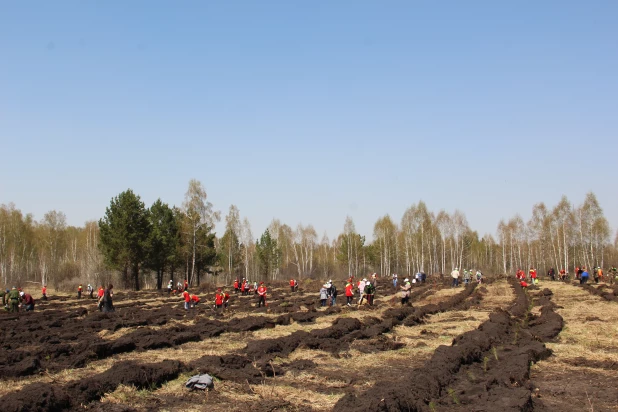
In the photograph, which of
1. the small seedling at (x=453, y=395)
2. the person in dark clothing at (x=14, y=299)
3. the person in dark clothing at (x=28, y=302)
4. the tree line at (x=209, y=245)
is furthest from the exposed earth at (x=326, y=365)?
the tree line at (x=209, y=245)

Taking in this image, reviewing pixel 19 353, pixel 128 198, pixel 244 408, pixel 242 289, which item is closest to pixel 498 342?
pixel 244 408

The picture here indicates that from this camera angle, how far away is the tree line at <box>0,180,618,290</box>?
174 feet

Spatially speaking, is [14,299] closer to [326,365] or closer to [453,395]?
[326,365]

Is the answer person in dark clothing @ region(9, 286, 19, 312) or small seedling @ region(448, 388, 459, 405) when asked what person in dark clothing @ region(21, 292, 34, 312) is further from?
small seedling @ region(448, 388, 459, 405)

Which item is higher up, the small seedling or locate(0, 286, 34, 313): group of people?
locate(0, 286, 34, 313): group of people

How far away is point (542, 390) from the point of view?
31.5 feet

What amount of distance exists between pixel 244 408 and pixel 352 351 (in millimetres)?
5992

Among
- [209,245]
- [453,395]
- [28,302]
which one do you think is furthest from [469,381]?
[209,245]

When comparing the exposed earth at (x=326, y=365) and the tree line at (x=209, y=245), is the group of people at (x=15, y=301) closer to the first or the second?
the exposed earth at (x=326, y=365)

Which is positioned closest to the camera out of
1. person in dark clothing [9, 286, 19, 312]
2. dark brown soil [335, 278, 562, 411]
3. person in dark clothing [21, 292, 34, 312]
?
dark brown soil [335, 278, 562, 411]

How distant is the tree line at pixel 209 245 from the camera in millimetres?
53188

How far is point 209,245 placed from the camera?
61.3 meters

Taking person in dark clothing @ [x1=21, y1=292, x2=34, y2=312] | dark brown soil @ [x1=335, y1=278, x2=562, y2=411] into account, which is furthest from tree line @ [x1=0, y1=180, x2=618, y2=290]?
→ dark brown soil @ [x1=335, y1=278, x2=562, y2=411]

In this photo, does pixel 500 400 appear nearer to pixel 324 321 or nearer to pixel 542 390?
pixel 542 390
